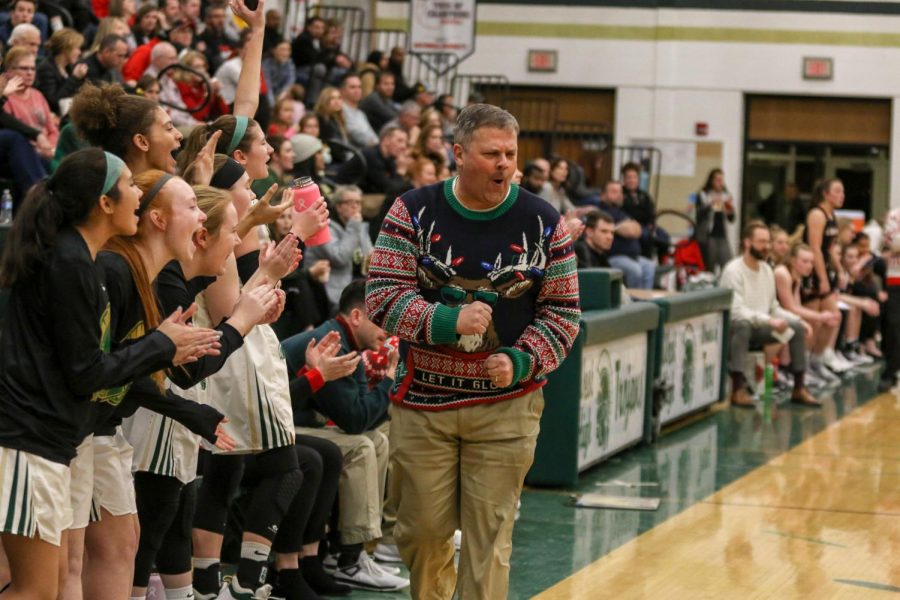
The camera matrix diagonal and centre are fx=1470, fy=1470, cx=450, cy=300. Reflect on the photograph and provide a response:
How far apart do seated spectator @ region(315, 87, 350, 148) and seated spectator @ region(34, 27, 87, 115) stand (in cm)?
272

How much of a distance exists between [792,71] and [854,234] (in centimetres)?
532

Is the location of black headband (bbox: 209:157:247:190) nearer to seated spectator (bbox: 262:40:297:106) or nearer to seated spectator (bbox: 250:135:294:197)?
seated spectator (bbox: 250:135:294:197)

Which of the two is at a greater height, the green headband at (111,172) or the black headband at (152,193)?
the green headband at (111,172)

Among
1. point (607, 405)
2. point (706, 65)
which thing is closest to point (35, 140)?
point (607, 405)

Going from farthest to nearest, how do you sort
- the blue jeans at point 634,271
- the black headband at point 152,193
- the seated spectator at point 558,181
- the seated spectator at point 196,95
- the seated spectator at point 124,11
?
the seated spectator at point 558,181
the blue jeans at point 634,271
the seated spectator at point 124,11
the seated spectator at point 196,95
the black headband at point 152,193

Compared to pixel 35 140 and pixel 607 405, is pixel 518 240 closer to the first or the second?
pixel 607 405

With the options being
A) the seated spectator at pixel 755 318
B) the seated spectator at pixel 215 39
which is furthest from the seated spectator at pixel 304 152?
the seated spectator at pixel 215 39

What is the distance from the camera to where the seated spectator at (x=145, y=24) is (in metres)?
12.4

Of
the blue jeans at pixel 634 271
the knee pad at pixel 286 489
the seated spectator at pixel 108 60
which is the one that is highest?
the seated spectator at pixel 108 60

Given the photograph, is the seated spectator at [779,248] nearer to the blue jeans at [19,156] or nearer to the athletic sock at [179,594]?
the blue jeans at [19,156]

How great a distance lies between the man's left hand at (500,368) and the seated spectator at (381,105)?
11.5 meters

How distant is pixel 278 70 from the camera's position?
15227mm

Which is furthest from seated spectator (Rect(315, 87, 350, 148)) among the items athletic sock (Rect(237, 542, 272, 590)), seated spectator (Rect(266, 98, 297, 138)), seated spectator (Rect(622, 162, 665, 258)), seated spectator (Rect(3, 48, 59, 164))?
athletic sock (Rect(237, 542, 272, 590))

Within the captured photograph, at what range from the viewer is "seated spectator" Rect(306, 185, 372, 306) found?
906cm
